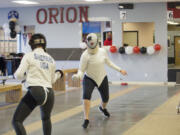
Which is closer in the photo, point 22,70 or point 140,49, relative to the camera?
point 22,70

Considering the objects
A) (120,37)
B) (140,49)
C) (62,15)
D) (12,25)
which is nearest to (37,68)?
(140,49)

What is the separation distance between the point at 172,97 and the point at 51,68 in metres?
5.57

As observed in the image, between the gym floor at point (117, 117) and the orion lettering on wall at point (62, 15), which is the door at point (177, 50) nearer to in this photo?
the orion lettering on wall at point (62, 15)

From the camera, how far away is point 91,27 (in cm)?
1373

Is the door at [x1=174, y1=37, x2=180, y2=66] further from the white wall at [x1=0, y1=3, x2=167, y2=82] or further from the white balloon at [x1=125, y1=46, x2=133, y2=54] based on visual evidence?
the white balloon at [x1=125, y1=46, x2=133, y2=54]

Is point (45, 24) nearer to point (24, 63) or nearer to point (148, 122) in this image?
point (148, 122)

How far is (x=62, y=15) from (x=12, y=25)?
2.00 m

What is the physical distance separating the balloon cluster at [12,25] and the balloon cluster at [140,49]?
13.9 feet

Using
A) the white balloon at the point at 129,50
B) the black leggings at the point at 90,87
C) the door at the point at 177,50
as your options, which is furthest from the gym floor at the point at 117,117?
the door at the point at 177,50

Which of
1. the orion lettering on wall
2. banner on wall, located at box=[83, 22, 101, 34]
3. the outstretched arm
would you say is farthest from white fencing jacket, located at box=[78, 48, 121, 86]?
banner on wall, located at box=[83, 22, 101, 34]

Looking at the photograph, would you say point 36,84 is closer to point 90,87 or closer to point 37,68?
point 37,68

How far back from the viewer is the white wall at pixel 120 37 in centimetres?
1257

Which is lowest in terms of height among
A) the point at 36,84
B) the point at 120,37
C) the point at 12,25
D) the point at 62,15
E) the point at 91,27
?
the point at 36,84

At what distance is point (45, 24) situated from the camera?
13.9 meters
